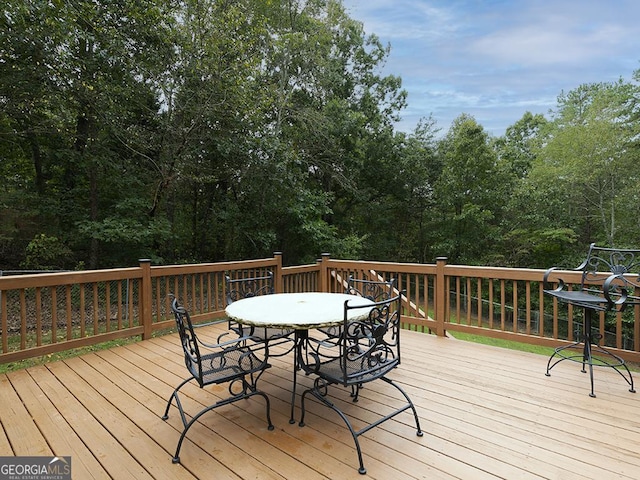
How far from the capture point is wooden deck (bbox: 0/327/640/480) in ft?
5.86

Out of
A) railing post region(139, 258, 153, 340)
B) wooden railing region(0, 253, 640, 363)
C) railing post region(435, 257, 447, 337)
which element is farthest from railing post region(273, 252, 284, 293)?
A: railing post region(435, 257, 447, 337)

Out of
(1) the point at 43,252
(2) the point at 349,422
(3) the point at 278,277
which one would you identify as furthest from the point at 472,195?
(1) the point at 43,252

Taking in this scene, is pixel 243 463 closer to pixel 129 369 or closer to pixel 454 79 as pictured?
pixel 129 369

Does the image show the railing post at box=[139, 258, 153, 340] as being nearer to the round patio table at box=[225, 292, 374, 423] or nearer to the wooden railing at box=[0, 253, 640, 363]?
the wooden railing at box=[0, 253, 640, 363]

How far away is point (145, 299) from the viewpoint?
3.94m

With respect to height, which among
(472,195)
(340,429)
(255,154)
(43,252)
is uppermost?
(255,154)


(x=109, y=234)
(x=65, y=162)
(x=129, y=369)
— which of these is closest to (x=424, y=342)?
(x=129, y=369)

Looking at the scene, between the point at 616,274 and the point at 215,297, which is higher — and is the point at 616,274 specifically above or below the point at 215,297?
above

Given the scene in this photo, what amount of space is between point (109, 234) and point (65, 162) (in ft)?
7.56

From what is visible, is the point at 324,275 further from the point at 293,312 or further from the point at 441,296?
the point at 293,312

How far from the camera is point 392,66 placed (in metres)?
12.8

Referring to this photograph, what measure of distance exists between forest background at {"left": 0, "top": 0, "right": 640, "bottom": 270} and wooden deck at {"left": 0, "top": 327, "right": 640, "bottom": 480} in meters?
5.65

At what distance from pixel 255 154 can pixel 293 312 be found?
678 centimetres

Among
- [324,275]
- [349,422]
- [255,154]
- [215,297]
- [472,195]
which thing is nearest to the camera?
[349,422]
